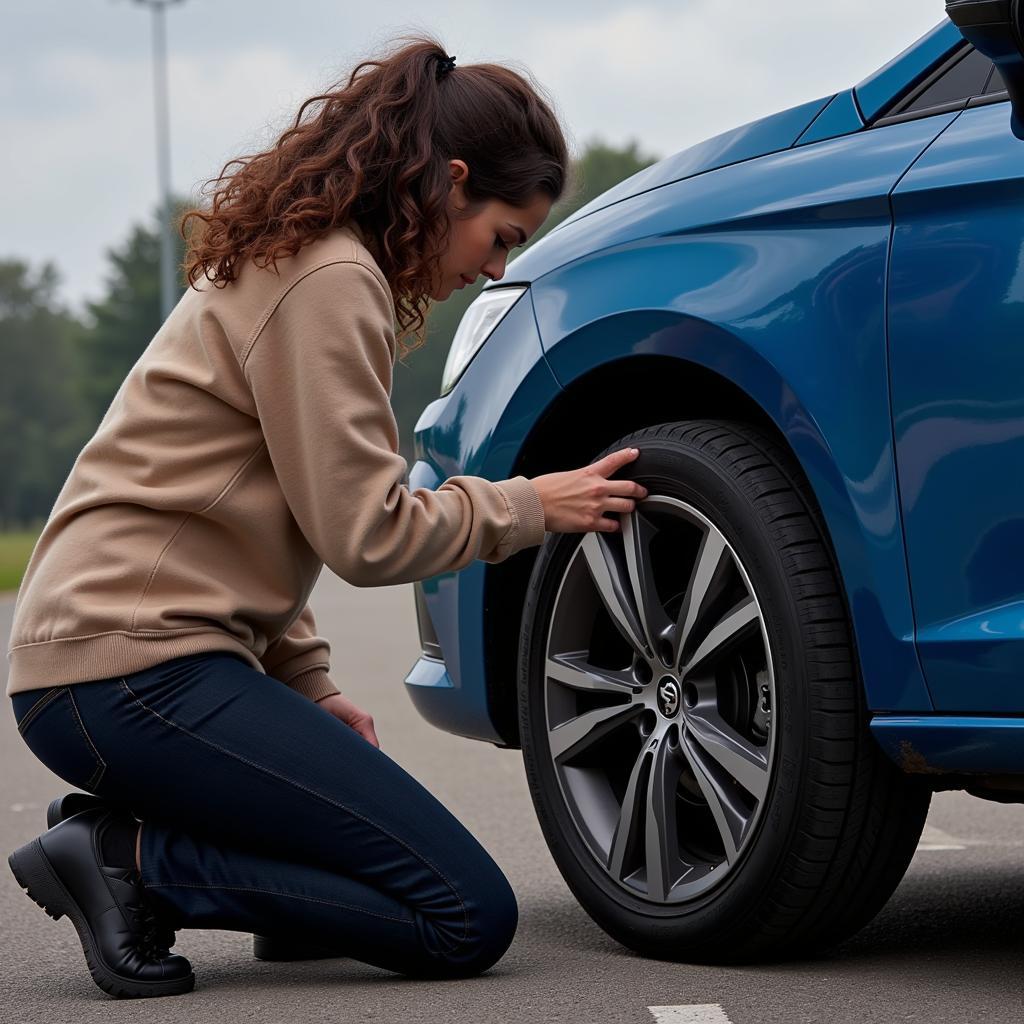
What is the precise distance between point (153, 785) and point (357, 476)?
584 mm

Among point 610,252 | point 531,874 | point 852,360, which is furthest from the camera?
point 531,874

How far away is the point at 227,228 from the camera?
2.77 m

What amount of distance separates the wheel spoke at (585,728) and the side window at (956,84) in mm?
1022

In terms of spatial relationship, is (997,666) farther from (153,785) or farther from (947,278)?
(153,785)

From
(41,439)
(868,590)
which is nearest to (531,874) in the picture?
(868,590)

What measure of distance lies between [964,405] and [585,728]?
892 millimetres

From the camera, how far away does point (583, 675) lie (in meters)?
2.95

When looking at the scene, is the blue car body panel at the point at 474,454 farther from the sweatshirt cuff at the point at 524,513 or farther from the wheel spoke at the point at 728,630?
the wheel spoke at the point at 728,630

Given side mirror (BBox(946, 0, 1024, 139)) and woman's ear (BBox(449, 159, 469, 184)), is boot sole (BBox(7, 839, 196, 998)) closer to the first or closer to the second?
woman's ear (BBox(449, 159, 469, 184))

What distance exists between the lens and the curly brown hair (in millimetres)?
2732

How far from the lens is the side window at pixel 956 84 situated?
8.61 ft

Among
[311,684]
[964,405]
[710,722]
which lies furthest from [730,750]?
[311,684]

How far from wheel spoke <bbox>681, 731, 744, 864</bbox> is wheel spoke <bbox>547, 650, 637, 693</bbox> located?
0.19m

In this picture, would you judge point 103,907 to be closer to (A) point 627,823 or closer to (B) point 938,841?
(A) point 627,823
